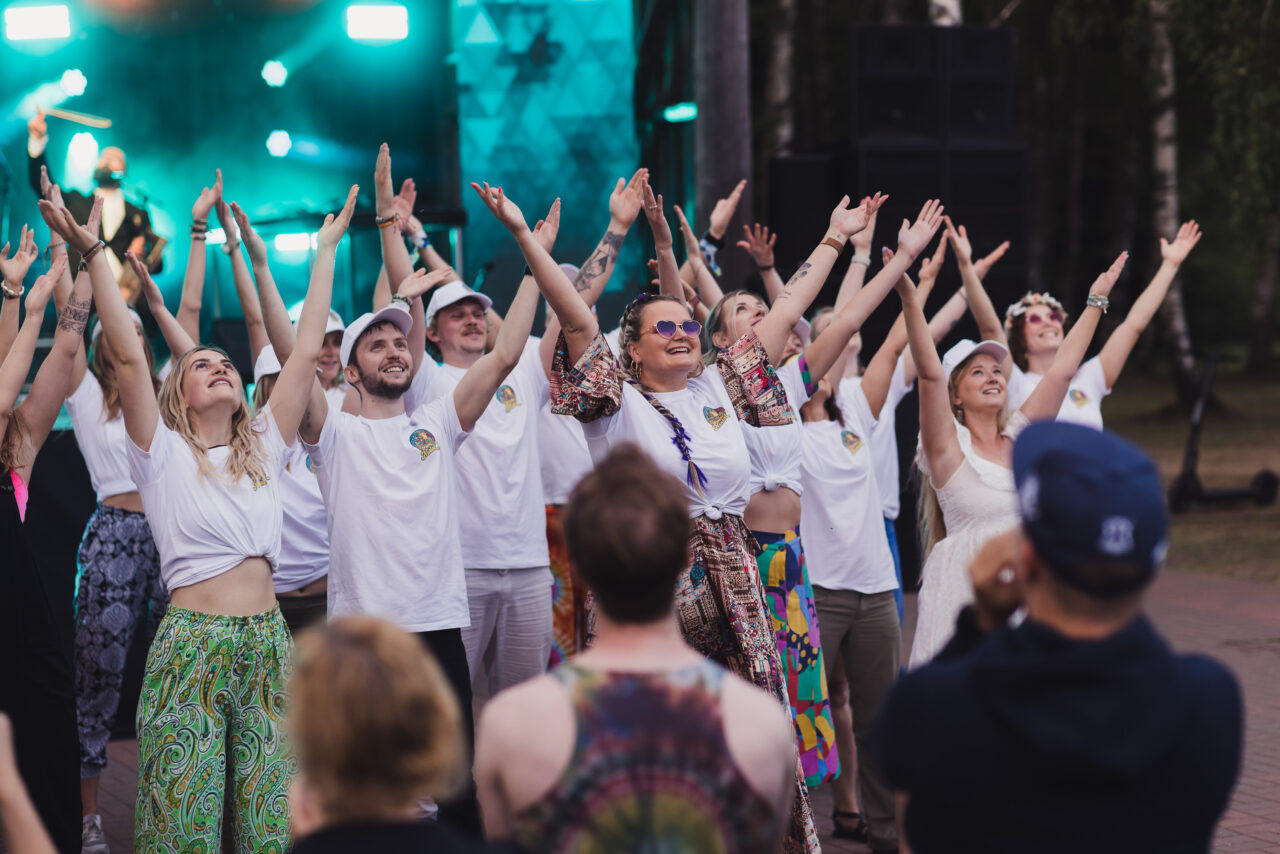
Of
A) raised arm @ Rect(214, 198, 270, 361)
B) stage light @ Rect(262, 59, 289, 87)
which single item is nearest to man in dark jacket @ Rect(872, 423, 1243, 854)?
raised arm @ Rect(214, 198, 270, 361)

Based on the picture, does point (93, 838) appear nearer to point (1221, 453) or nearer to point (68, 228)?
point (68, 228)

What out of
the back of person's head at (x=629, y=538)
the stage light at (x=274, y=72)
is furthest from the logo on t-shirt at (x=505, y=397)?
the stage light at (x=274, y=72)

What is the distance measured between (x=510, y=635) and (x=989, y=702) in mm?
3598

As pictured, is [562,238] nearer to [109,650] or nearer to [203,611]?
[109,650]

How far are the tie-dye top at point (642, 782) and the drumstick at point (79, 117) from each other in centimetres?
1162

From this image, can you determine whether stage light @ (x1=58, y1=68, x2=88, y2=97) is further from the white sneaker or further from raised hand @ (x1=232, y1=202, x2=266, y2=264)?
the white sneaker

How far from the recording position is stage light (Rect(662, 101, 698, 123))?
360 inches

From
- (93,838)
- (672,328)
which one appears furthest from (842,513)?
(93,838)

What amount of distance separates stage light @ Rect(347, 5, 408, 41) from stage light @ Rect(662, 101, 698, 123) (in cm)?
402

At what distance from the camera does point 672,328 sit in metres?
4.17

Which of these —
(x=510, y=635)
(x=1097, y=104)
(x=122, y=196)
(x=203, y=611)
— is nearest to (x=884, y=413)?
(x=510, y=635)

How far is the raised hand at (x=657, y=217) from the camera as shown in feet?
15.7

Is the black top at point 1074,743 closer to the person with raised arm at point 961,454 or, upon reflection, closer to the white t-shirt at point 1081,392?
the person with raised arm at point 961,454

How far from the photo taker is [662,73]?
10.9m
